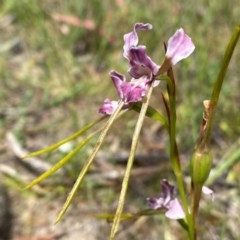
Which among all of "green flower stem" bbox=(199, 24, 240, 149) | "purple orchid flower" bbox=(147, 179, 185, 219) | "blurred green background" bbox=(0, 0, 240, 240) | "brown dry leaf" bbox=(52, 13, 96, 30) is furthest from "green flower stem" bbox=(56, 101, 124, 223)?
"brown dry leaf" bbox=(52, 13, 96, 30)

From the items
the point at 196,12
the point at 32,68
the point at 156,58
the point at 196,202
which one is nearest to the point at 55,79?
the point at 32,68

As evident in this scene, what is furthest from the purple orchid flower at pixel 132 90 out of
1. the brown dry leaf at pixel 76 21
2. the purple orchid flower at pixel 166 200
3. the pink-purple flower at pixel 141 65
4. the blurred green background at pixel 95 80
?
the brown dry leaf at pixel 76 21

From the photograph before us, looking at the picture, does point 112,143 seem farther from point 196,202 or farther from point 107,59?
point 196,202

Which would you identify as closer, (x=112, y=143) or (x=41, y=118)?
(x=112, y=143)

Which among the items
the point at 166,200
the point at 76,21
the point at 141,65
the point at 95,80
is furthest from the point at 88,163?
the point at 76,21

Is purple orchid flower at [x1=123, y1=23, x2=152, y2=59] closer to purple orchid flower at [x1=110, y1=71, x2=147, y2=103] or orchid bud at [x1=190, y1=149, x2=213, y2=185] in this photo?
purple orchid flower at [x1=110, y1=71, x2=147, y2=103]

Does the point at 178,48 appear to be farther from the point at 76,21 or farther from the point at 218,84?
the point at 76,21
